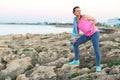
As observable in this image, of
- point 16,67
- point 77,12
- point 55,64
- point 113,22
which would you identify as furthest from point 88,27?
point 113,22

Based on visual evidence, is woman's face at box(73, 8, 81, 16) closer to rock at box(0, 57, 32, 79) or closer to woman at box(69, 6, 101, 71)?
woman at box(69, 6, 101, 71)

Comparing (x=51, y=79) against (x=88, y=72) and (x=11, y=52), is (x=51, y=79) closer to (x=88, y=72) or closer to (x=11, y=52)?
(x=88, y=72)

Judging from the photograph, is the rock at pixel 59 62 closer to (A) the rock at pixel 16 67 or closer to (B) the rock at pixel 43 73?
(B) the rock at pixel 43 73

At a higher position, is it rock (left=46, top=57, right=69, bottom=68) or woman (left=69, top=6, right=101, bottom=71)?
woman (left=69, top=6, right=101, bottom=71)

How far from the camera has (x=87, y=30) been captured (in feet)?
50.6

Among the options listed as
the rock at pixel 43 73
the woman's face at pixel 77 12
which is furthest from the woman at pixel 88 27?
the rock at pixel 43 73

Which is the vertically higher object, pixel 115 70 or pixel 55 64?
pixel 115 70

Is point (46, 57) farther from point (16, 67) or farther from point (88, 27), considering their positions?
point (88, 27)

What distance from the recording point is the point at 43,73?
1605 centimetres

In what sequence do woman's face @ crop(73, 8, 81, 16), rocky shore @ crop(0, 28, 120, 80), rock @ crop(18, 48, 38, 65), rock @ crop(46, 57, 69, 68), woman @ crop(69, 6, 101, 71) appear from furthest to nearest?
rock @ crop(18, 48, 38, 65) < rock @ crop(46, 57, 69, 68) < rocky shore @ crop(0, 28, 120, 80) < woman @ crop(69, 6, 101, 71) < woman's face @ crop(73, 8, 81, 16)

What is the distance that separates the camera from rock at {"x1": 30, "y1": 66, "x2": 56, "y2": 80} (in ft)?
51.9

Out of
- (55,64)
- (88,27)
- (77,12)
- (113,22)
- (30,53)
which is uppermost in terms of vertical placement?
(77,12)

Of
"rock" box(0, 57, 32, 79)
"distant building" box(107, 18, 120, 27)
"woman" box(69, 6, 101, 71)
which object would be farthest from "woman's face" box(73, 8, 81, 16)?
"distant building" box(107, 18, 120, 27)

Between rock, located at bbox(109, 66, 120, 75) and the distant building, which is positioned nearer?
rock, located at bbox(109, 66, 120, 75)
